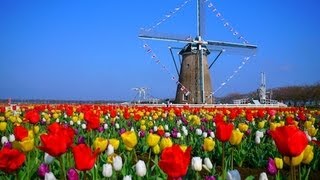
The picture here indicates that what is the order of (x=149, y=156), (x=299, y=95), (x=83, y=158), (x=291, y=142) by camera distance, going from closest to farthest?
1. (x=291, y=142)
2. (x=83, y=158)
3. (x=149, y=156)
4. (x=299, y=95)

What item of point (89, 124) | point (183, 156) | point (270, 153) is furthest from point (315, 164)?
point (183, 156)

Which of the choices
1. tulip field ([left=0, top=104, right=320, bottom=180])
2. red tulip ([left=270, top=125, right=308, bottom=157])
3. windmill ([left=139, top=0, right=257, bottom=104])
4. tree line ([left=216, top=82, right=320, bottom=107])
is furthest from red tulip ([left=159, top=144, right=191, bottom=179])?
tree line ([left=216, top=82, right=320, bottom=107])

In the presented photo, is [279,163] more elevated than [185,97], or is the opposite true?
[185,97]

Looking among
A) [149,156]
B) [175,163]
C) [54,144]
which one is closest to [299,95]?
[149,156]

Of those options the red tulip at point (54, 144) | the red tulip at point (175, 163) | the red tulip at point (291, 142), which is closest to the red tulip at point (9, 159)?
the red tulip at point (54, 144)

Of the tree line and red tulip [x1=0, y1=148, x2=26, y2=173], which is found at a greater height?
the tree line

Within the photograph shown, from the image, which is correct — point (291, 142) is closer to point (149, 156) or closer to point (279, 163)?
point (279, 163)

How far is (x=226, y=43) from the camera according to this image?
117ft

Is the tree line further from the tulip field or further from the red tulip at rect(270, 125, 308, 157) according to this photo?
the red tulip at rect(270, 125, 308, 157)

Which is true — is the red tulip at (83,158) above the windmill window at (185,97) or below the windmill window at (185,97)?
below

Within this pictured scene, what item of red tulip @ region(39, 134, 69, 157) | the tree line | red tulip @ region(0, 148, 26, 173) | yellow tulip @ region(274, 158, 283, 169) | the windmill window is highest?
the tree line

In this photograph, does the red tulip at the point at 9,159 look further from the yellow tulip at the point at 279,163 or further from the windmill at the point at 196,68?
the windmill at the point at 196,68

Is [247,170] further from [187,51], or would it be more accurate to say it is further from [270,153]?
[187,51]

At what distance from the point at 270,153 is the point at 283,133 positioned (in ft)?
11.9
